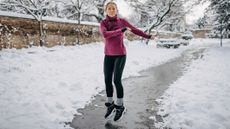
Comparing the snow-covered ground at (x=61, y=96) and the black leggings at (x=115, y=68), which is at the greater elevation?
the black leggings at (x=115, y=68)

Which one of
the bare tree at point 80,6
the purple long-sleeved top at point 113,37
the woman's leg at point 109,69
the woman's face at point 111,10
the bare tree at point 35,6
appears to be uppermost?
the bare tree at point 80,6

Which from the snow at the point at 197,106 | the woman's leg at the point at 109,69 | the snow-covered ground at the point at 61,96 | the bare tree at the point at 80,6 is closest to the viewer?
the snow at the point at 197,106

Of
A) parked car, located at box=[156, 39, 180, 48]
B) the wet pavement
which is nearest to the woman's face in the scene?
the wet pavement

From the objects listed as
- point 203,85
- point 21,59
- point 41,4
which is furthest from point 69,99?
point 41,4

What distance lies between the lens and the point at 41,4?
67.1 feet

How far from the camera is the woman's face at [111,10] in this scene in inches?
201

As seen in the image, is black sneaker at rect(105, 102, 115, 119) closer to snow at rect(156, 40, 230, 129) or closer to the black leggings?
the black leggings

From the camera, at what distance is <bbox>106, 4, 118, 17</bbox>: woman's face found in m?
5.11

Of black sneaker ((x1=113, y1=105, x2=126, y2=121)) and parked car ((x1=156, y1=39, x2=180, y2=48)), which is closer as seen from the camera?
black sneaker ((x1=113, y1=105, x2=126, y2=121))

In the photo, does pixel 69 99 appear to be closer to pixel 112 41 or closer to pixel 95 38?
pixel 112 41

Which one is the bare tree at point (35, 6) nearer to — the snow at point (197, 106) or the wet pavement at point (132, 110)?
the wet pavement at point (132, 110)

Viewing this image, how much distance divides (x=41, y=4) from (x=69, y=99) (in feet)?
51.5

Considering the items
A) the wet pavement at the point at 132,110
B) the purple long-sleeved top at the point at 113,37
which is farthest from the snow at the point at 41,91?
the purple long-sleeved top at the point at 113,37

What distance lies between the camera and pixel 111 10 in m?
5.11
